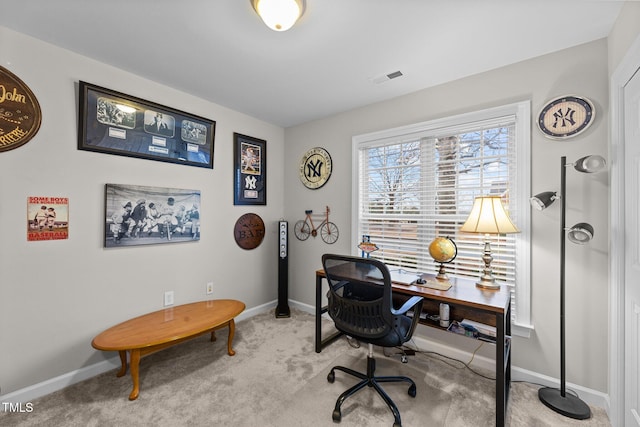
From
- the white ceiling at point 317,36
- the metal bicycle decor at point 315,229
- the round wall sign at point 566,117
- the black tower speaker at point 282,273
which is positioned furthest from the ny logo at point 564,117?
the black tower speaker at point 282,273

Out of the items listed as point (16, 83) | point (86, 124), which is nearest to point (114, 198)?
point (86, 124)

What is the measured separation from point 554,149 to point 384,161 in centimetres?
137

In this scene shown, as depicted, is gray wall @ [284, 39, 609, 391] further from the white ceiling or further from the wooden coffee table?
the wooden coffee table

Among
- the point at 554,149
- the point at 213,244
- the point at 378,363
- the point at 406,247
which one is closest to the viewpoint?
Answer: the point at 554,149

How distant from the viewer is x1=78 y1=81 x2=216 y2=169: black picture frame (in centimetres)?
204

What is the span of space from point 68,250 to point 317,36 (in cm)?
242

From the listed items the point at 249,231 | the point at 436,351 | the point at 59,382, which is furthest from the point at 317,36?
the point at 59,382

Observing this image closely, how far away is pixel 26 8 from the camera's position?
155cm

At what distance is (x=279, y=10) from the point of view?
142 cm

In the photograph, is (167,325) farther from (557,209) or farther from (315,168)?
(557,209)

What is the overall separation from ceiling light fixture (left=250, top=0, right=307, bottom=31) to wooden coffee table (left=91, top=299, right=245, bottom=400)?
2240 millimetres

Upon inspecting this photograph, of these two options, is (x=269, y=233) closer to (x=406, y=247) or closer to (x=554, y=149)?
(x=406, y=247)

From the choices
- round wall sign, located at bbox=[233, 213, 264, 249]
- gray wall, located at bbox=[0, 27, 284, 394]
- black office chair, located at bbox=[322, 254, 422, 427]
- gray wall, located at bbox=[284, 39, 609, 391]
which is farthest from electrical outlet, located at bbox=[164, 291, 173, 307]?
gray wall, located at bbox=[284, 39, 609, 391]

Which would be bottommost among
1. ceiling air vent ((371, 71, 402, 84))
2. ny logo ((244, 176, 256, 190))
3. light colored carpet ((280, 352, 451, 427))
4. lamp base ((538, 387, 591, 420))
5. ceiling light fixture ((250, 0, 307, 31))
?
light colored carpet ((280, 352, 451, 427))
